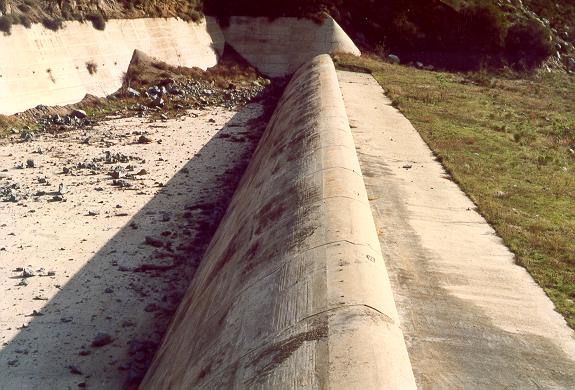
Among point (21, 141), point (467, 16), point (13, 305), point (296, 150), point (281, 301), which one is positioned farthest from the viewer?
point (467, 16)

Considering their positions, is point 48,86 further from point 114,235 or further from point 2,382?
point 2,382

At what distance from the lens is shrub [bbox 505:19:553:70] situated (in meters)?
44.7

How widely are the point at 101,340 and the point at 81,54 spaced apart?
2114cm

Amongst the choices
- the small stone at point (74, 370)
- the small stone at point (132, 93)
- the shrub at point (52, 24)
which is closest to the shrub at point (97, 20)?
the shrub at point (52, 24)

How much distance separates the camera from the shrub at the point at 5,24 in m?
27.7

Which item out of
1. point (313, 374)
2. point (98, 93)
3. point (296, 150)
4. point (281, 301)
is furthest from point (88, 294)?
point (98, 93)

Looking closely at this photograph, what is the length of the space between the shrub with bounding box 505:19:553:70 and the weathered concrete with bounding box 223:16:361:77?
32.5 ft

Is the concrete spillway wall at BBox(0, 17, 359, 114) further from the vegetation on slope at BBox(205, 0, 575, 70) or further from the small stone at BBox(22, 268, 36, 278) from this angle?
the small stone at BBox(22, 268, 36, 278)

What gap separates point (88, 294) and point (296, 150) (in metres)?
5.11

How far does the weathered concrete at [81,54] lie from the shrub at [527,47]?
17534mm

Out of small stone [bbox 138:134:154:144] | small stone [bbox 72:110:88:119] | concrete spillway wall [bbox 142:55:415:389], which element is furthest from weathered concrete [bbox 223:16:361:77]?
concrete spillway wall [bbox 142:55:415:389]

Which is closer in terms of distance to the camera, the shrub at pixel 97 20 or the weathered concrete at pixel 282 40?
the shrub at pixel 97 20

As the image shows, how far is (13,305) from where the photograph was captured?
1385 cm

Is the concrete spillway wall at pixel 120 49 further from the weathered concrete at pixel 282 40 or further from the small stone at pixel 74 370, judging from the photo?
the small stone at pixel 74 370
